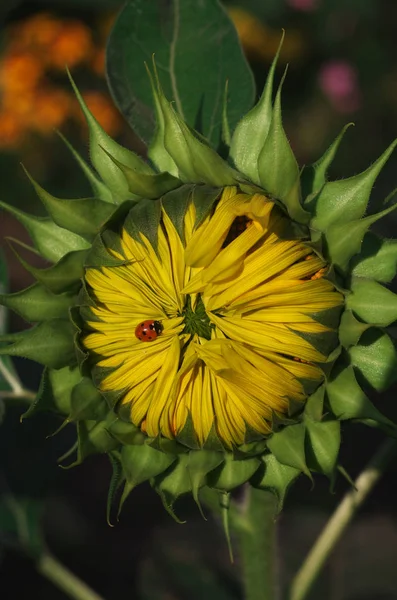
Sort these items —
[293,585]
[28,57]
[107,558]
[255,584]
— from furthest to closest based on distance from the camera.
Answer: [28,57] < [107,558] < [293,585] < [255,584]

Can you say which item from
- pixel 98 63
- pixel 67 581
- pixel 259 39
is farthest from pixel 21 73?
pixel 67 581

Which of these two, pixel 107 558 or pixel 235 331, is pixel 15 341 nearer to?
pixel 235 331

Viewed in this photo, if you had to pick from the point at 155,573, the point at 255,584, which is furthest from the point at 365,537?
the point at 255,584

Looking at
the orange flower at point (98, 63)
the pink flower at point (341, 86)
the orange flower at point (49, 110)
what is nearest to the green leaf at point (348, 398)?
the orange flower at point (49, 110)

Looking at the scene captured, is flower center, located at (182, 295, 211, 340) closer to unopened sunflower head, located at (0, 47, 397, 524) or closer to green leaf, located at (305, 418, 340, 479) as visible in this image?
unopened sunflower head, located at (0, 47, 397, 524)

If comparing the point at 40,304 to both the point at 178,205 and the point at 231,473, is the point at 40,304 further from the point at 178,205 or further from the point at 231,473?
the point at 231,473

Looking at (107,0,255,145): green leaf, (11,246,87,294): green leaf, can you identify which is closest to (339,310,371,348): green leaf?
(11,246,87,294): green leaf
